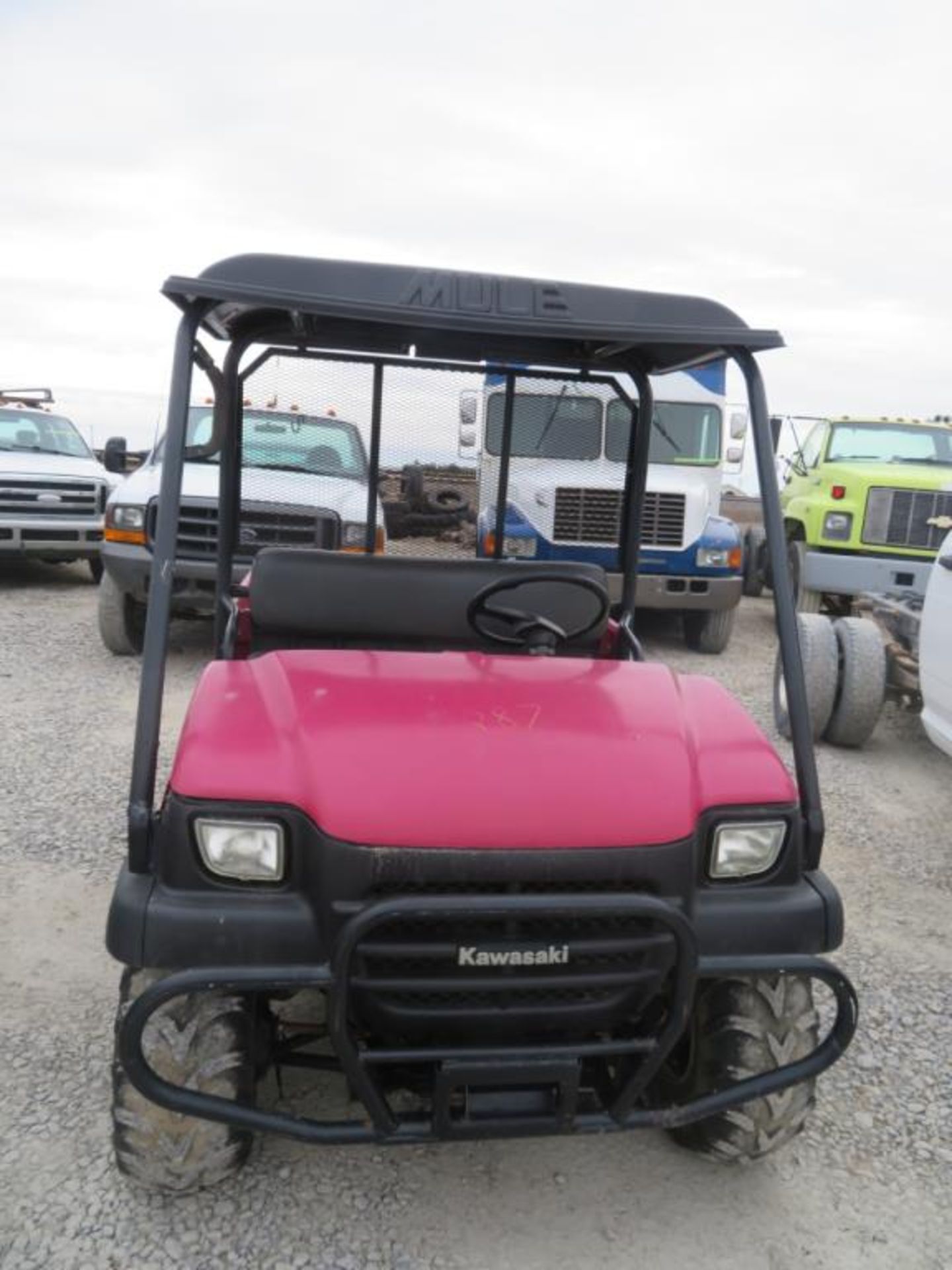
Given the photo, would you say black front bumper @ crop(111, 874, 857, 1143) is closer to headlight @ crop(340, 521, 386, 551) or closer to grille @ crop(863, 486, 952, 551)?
headlight @ crop(340, 521, 386, 551)

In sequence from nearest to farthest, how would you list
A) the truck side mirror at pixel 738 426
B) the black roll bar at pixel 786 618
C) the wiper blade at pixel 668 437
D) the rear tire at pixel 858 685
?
1. the black roll bar at pixel 786 618
2. the rear tire at pixel 858 685
3. the truck side mirror at pixel 738 426
4. the wiper blade at pixel 668 437

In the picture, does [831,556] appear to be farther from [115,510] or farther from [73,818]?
[73,818]

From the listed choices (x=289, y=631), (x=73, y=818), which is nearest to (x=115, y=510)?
(x=73, y=818)

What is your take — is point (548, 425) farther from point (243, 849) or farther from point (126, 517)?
point (126, 517)

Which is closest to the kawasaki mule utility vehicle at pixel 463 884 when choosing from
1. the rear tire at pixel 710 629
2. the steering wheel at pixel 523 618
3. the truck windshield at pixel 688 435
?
the steering wheel at pixel 523 618

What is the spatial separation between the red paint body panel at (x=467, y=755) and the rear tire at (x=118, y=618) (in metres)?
5.06

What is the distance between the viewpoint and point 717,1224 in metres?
2.32

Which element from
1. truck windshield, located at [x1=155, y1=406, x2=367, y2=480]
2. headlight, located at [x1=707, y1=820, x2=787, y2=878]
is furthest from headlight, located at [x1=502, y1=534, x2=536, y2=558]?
headlight, located at [x1=707, y1=820, x2=787, y2=878]

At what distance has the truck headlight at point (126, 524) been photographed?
7.14m

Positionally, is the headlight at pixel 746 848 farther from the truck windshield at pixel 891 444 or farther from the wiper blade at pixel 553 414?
the truck windshield at pixel 891 444

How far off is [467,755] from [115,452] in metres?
6.95

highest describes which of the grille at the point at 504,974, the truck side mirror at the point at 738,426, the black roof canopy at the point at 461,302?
the truck side mirror at the point at 738,426

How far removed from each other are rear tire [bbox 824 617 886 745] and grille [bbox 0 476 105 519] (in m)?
→ 7.33

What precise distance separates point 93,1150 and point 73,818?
2193 mm
